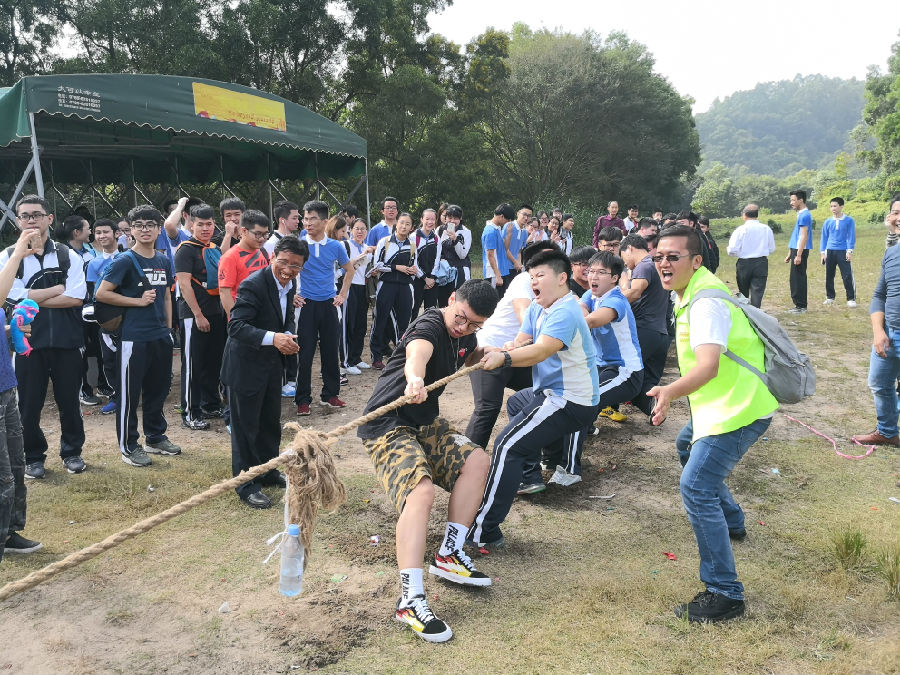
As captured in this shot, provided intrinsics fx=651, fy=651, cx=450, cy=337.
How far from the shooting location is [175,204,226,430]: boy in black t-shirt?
19.5 feet

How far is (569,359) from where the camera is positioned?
4.07m

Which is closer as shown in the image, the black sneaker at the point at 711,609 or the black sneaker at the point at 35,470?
the black sneaker at the point at 711,609

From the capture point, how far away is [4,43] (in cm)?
1769

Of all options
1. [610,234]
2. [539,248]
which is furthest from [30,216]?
[610,234]

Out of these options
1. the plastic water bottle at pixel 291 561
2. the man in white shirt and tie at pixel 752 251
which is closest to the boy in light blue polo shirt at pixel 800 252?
the man in white shirt and tie at pixel 752 251

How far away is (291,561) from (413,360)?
3.82 feet

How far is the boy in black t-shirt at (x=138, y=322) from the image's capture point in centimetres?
516

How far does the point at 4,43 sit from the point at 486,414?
19748mm

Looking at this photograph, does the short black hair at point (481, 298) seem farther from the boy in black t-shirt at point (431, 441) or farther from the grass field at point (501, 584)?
the grass field at point (501, 584)

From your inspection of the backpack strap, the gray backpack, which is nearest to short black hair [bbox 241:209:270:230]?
the backpack strap

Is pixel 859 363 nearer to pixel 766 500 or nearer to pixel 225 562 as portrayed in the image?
pixel 766 500

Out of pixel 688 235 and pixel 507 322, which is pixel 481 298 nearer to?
pixel 688 235

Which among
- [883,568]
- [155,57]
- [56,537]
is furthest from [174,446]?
[155,57]

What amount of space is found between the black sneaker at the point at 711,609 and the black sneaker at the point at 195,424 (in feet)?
15.0
